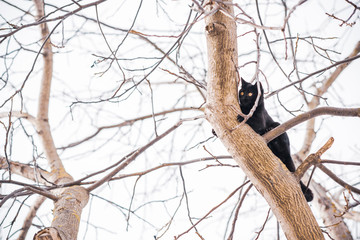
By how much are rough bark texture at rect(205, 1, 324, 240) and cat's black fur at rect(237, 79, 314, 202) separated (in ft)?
1.79

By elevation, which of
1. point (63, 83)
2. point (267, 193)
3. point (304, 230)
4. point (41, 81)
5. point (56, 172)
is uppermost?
point (63, 83)

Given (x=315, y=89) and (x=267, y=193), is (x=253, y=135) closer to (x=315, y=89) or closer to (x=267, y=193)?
(x=267, y=193)

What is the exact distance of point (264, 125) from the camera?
7.13ft

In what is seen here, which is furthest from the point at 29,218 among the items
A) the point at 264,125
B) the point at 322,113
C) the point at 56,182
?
the point at 322,113

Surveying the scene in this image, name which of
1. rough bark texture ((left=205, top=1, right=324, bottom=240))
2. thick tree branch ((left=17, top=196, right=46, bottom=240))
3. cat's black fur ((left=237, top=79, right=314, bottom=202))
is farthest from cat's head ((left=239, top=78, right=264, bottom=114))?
thick tree branch ((left=17, top=196, right=46, bottom=240))

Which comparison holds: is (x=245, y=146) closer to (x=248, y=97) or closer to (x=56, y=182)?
(x=248, y=97)

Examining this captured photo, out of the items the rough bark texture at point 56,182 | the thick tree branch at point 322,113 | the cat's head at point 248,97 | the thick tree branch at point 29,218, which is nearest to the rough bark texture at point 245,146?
the thick tree branch at point 322,113

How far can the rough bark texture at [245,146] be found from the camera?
1224mm

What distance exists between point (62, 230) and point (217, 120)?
104 cm

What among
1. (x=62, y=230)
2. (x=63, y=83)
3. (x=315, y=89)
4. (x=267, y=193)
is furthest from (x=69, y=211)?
(x=315, y=89)

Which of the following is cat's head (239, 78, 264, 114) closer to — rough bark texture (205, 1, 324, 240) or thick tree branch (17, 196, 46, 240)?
rough bark texture (205, 1, 324, 240)

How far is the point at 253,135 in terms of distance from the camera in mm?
1411

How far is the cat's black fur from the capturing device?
2090 millimetres

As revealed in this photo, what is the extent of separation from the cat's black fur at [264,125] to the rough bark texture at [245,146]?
547mm
